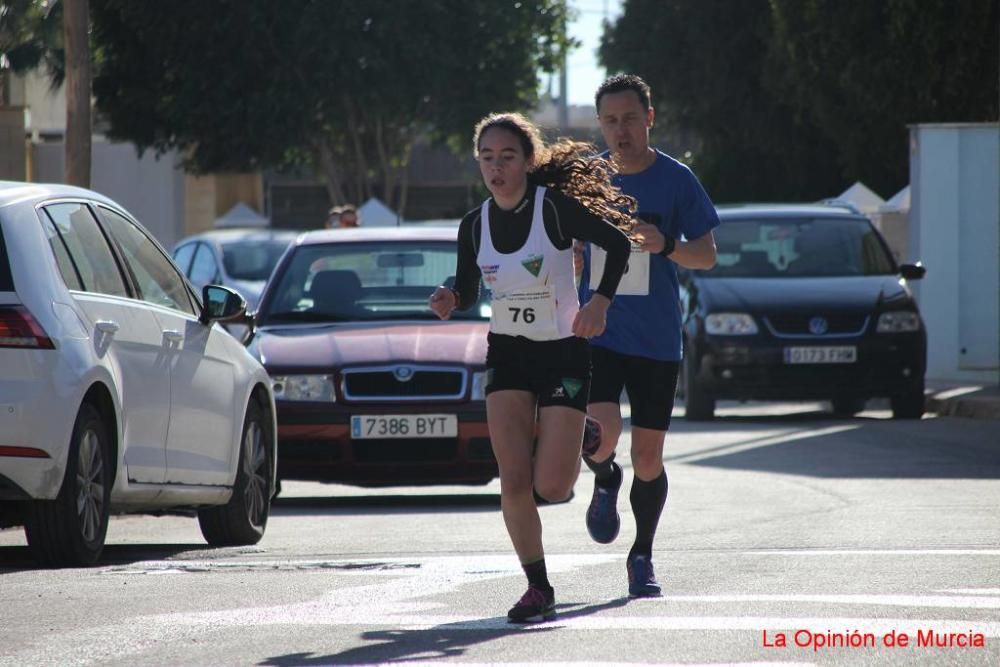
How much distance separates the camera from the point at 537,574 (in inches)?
286

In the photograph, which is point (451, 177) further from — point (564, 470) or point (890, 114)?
point (564, 470)

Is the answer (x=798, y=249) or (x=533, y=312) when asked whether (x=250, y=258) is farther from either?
(x=533, y=312)

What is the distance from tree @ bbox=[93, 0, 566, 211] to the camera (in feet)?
140

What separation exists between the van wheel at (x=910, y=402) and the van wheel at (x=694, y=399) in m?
1.57

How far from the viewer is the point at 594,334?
7316mm

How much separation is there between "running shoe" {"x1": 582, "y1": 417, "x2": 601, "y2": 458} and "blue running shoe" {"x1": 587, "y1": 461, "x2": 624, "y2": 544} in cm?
20

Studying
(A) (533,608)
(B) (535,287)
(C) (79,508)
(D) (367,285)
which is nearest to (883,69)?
(D) (367,285)

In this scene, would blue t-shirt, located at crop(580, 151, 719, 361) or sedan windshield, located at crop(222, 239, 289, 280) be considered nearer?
blue t-shirt, located at crop(580, 151, 719, 361)

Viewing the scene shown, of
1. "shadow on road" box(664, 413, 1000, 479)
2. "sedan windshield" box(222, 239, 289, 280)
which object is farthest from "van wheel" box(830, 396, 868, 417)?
"sedan windshield" box(222, 239, 289, 280)

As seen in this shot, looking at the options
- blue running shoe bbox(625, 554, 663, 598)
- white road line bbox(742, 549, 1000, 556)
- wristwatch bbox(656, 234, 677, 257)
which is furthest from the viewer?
white road line bbox(742, 549, 1000, 556)

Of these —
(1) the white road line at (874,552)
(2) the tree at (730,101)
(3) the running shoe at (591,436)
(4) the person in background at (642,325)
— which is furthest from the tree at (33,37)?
(3) the running shoe at (591,436)

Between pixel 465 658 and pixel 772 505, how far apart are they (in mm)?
6017

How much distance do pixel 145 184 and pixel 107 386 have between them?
1753 inches

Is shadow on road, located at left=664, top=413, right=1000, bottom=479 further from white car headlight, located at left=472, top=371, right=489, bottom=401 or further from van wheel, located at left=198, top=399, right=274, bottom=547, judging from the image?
van wheel, located at left=198, top=399, right=274, bottom=547
